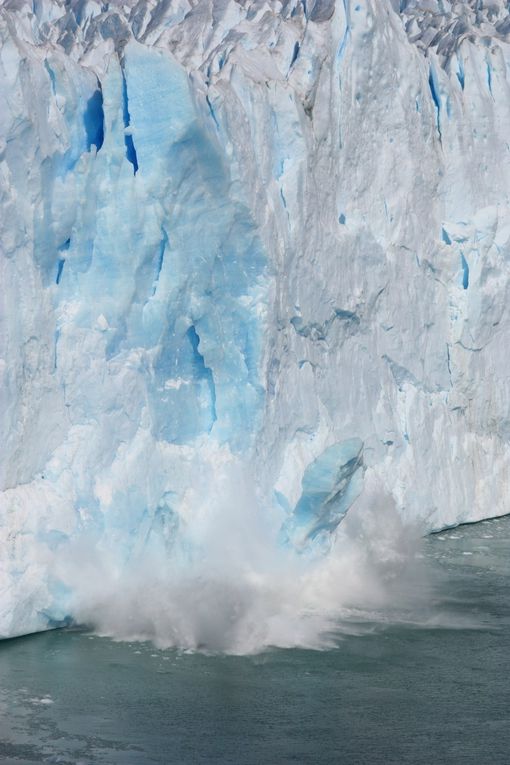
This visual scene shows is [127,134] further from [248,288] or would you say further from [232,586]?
[232,586]

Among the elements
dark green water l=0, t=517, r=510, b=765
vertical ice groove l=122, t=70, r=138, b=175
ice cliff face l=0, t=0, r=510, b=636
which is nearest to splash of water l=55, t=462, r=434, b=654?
ice cliff face l=0, t=0, r=510, b=636

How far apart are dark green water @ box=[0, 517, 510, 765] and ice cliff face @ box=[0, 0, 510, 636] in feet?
2.63

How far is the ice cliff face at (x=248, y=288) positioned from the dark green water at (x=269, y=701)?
0.80m

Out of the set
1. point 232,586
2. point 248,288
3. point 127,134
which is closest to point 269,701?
point 232,586

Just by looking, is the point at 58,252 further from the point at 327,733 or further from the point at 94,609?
the point at 327,733

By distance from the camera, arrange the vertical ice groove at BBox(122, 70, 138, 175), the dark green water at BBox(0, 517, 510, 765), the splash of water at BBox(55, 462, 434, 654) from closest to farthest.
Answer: the dark green water at BBox(0, 517, 510, 765), the splash of water at BBox(55, 462, 434, 654), the vertical ice groove at BBox(122, 70, 138, 175)

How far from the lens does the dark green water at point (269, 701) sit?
7000 millimetres

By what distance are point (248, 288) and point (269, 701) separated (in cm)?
366

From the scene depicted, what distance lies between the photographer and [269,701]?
7738 millimetres

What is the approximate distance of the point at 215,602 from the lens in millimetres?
9062

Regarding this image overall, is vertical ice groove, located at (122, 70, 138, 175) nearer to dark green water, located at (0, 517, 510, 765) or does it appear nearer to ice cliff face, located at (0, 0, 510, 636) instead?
ice cliff face, located at (0, 0, 510, 636)

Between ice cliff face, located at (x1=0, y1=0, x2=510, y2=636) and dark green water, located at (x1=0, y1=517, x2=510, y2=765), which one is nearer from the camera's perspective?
dark green water, located at (x1=0, y1=517, x2=510, y2=765)

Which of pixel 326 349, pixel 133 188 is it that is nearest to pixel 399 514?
pixel 326 349

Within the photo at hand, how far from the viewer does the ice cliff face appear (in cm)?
899
